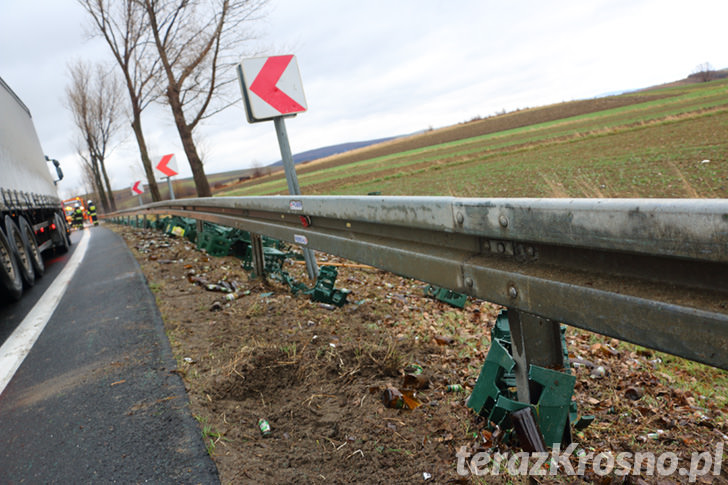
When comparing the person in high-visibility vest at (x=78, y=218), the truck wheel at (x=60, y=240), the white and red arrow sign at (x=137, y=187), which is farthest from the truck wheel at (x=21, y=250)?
the person in high-visibility vest at (x=78, y=218)

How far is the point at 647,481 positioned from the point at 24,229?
9.53 m

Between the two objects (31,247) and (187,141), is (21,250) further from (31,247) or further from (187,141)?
(187,141)

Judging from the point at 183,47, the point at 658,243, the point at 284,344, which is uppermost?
the point at 183,47

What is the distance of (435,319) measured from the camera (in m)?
5.02

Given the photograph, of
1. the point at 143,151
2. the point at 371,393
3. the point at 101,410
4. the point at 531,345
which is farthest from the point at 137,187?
the point at 531,345

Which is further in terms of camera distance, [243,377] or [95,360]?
[95,360]

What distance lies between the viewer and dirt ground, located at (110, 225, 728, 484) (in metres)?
2.30

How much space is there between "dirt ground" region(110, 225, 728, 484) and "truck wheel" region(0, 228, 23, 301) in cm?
286

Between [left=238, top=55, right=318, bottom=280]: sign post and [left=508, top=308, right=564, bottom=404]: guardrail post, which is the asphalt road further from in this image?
[left=238, top=55, right=318, bottom=280]: sign post

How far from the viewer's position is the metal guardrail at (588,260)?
53.2 inches

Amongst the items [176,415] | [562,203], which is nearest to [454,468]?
[562,203]

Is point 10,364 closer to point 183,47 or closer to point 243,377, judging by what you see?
point 243,377

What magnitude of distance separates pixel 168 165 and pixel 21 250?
24.6ft

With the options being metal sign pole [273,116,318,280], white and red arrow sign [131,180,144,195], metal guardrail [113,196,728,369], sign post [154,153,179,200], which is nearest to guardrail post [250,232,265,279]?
metal sign pole [273,116,318,280]
